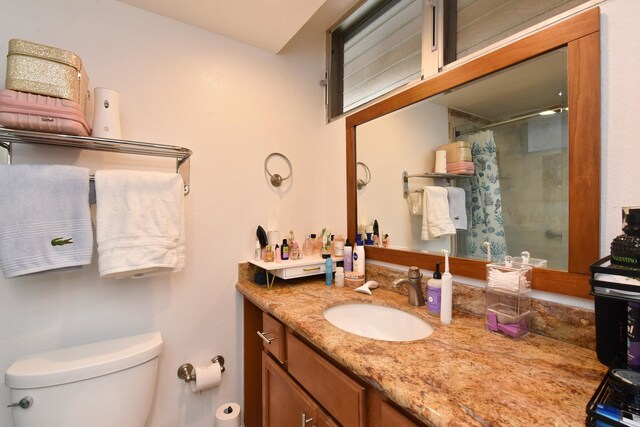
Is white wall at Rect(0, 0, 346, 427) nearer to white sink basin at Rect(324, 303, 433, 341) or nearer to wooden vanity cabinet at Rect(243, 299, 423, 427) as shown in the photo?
wooden vanity cabinet at Rect(243, 299, 423, 427)

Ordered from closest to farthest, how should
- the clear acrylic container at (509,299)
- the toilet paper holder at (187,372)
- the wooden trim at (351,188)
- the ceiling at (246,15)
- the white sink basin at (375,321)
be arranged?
the clear acrylic container at (509,299) < the white sink basin at (375,321) < the ceiling at (246,15) < the toilet paper holder at (187,372) < the wooden trim at (351,188)

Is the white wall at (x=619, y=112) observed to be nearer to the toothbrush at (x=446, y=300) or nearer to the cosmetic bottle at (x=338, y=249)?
the toothbrush at (x=446, y=300)

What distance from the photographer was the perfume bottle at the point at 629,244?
515mm

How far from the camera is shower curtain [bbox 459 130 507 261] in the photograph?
950mm

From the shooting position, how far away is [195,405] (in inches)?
53.6

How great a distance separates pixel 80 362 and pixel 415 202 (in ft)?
4.82

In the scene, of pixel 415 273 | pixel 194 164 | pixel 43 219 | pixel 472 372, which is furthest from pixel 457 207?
pixel 43 219

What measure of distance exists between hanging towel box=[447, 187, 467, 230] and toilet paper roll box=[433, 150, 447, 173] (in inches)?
3.3

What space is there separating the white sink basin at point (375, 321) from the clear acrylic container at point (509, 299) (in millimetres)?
242

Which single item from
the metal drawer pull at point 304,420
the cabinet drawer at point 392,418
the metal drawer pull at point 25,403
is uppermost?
the cabinet drawer at point 392,418

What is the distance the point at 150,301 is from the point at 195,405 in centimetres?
59

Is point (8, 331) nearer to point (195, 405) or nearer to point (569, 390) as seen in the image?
point (195, 405)

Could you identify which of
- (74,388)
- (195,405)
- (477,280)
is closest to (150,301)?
(74,388)

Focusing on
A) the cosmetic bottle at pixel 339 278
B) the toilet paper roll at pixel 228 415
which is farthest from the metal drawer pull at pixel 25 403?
the cosmetic bottle at pixel 339 278
